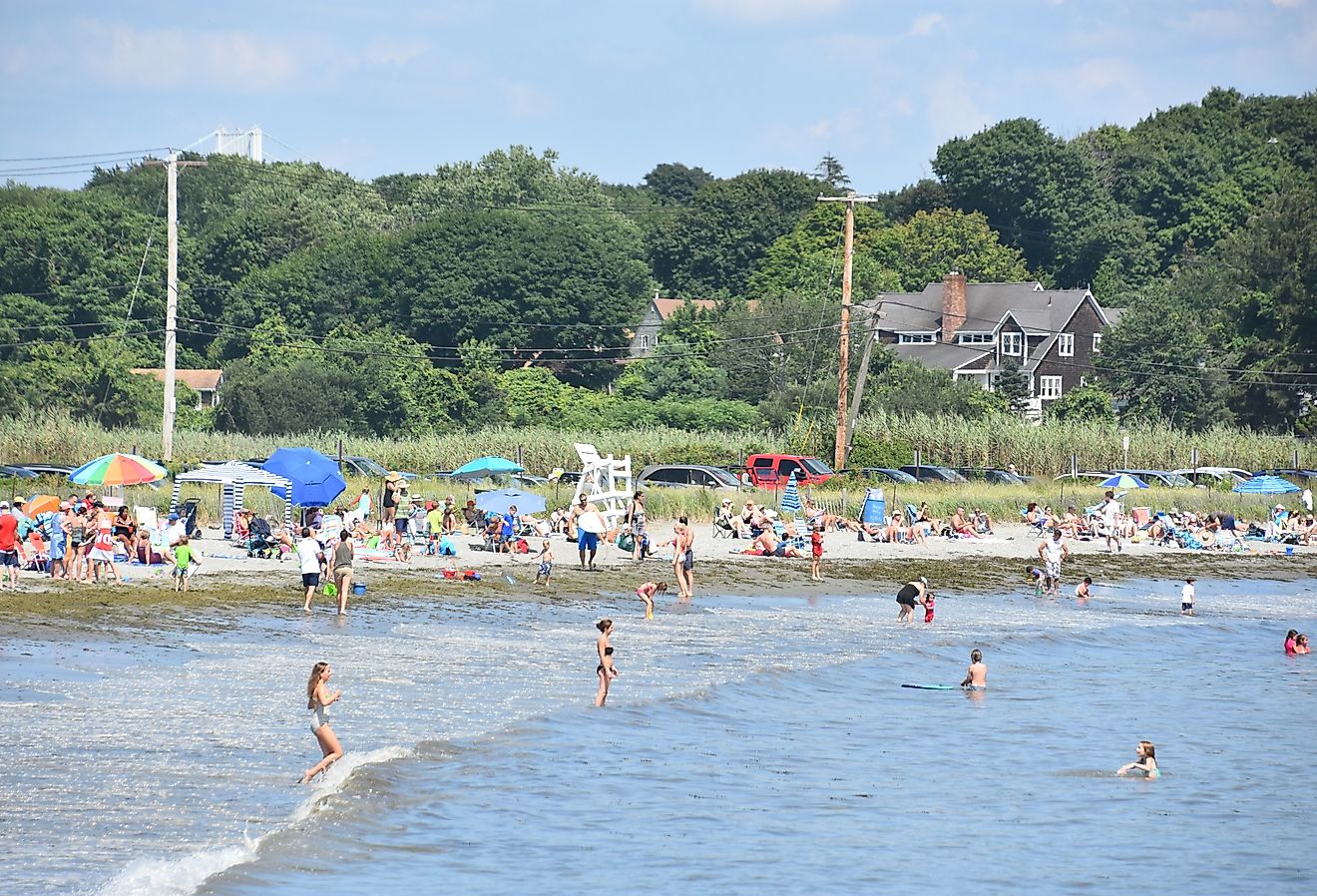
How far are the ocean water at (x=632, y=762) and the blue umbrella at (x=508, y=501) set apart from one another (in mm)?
8021

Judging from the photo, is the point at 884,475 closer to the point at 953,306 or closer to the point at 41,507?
the point at 41,507

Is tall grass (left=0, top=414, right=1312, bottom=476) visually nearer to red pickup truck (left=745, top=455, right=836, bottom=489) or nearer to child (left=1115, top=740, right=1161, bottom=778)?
red pickup truck (left=745, top=455, right=836, bottom=489)

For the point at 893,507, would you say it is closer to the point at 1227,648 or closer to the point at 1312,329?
the point at 1227,648

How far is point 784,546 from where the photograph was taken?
38344 mm

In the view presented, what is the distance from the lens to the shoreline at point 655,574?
26.8 meters

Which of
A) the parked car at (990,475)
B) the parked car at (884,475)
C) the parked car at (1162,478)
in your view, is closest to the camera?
the parked car at (884,475)

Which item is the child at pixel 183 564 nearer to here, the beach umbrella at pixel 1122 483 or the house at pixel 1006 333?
the beach umbrella at pixel 1122 483

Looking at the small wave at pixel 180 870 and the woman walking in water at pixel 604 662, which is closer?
the small wave at pixel 180 870

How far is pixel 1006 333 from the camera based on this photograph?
9200 centimetres

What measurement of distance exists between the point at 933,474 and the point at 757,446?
655 centimetres

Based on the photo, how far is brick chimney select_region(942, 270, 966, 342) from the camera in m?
94.0

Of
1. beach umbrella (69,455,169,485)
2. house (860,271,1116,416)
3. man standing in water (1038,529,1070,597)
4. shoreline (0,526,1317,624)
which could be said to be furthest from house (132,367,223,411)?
man standing in water (1038,529,1070,597)

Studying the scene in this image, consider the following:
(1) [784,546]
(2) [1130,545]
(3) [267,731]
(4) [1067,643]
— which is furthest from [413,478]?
(3) [267,731]

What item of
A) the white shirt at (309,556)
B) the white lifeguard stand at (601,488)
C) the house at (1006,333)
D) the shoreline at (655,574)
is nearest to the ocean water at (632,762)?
the white shirt at (309,556)
